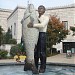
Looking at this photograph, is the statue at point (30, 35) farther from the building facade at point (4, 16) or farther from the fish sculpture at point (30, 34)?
the building facade at point (4, 16)

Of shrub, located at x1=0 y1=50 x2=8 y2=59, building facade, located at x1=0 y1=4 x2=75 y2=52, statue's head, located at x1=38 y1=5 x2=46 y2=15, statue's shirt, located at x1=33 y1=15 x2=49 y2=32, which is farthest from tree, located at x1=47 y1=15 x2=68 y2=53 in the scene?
statue's shirt, located at x1=33 y1=15 x2=49 y2=32

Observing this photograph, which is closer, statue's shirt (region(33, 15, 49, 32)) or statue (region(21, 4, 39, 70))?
statue's shirt (region(33, 15, 49, 32))

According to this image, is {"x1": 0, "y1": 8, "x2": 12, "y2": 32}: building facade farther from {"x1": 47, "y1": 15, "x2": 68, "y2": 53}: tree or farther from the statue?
the statue

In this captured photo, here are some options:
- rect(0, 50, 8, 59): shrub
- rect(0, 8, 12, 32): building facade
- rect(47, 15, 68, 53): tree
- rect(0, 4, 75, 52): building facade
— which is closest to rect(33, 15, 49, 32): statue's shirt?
rect(0, 50, 8, 59): shrub

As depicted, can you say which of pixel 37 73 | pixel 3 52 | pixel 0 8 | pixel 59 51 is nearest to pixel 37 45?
pixel 37 73

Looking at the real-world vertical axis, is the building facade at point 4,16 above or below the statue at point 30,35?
above

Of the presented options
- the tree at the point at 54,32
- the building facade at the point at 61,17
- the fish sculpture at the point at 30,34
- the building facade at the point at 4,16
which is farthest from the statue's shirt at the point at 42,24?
the building facade at the point at 4,16

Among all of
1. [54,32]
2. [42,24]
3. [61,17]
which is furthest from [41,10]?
[61,17]

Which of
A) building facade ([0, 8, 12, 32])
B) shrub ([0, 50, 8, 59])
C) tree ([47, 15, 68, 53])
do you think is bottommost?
shrub ([0, 50, 8, 59])

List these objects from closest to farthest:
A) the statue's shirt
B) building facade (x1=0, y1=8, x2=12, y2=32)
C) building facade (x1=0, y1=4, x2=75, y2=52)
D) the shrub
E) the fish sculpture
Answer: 1. the statue's shirt
2. the fish sculpture
3. the shrub
4. building facade (x1=0, y1=4, x2=75, y2=52)
5. building facade (x1=0, y1=8, x2=12, y2=32)

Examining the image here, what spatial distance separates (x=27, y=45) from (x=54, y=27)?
27.8 meters

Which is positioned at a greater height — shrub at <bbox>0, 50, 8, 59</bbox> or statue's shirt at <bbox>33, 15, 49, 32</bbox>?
statue's shirt at <bbox>33, 15, 49, 32</bbox>

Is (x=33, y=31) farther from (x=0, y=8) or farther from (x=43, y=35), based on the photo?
(x=0, y=8)

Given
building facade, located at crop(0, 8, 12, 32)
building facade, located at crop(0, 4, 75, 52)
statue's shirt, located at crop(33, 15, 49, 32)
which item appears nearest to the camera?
statue's shirt, located at crop(33, 15, 49, 32)
